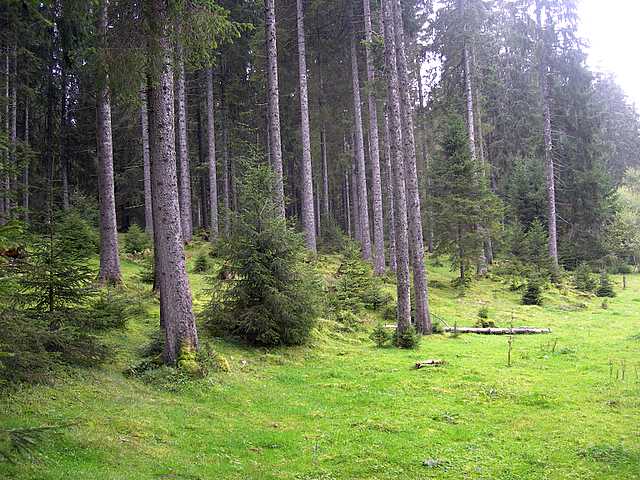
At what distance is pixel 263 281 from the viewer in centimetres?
1155

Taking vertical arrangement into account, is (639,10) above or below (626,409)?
above

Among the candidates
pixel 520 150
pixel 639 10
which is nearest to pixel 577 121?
pixel 520 150

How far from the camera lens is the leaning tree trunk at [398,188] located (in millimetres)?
13828

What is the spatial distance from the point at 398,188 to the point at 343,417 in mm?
8195

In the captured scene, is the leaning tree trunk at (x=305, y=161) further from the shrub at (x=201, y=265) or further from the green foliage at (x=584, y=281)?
the green foliage at (x=584, y=281)

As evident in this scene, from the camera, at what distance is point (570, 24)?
30.2m

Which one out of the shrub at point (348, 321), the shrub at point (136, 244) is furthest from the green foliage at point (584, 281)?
the shrub at point (136, 244)

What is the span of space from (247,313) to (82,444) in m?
5.81

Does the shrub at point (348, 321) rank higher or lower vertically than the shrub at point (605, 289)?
higher

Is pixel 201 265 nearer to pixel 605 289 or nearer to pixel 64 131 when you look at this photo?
pixel 64 131

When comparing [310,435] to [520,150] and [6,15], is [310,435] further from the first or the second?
[520,150]

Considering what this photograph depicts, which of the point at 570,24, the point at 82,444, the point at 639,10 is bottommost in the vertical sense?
the point at 82,444

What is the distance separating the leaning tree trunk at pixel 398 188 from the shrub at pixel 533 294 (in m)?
9.97

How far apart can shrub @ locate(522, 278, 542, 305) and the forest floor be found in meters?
9.32
